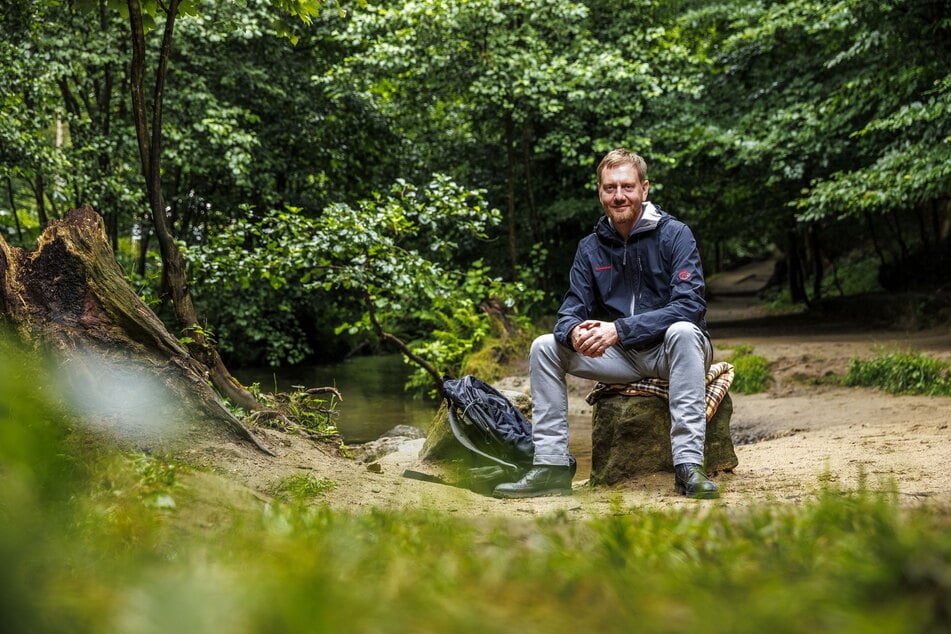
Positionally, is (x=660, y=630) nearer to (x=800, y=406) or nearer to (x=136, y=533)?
(x=136, y=533)

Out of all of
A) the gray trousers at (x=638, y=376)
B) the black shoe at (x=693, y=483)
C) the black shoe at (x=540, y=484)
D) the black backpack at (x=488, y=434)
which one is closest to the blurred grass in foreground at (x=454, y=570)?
the black shoe at (x=693, y=483)

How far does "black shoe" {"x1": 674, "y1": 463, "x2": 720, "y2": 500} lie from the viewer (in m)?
4.06

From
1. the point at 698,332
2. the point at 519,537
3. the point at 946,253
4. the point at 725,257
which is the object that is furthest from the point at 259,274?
the point at 725,257

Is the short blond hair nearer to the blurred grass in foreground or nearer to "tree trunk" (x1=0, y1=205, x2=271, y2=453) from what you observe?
"tree trunk" (x1=0, y1=205, x2=271, y2=453)

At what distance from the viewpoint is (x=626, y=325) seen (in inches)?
181

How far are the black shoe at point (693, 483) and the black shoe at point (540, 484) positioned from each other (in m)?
0.70

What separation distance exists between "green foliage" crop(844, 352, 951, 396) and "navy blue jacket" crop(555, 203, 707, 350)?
5120 mm

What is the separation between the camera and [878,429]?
6734 mm

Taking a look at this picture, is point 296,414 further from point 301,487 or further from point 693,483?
point 693,483

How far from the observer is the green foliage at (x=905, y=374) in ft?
27.6

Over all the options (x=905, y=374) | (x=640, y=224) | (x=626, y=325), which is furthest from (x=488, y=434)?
(x=905, y=374)

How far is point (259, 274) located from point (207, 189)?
920 centimetres

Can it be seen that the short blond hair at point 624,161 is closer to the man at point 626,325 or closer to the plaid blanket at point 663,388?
the man at point 626,325

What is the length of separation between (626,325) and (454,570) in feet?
10.8
